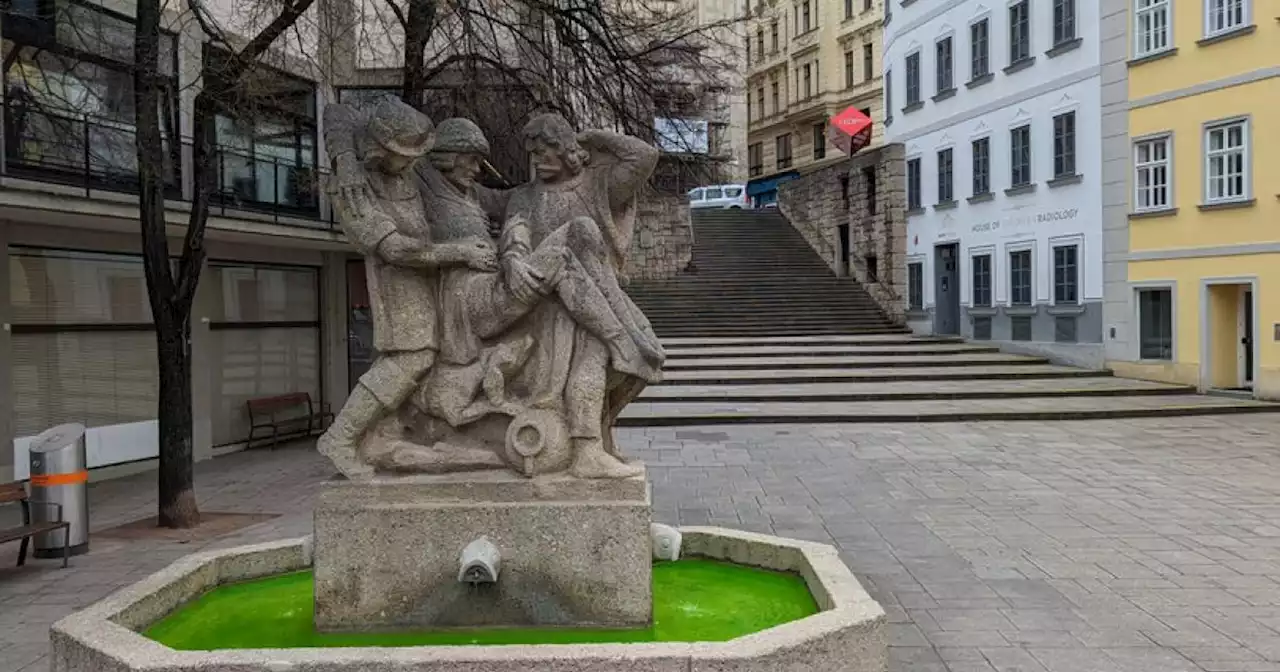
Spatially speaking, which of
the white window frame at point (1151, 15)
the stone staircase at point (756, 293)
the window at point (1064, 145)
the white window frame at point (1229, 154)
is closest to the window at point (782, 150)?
the stone staircase at point (756, 293)

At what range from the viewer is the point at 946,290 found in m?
28.2

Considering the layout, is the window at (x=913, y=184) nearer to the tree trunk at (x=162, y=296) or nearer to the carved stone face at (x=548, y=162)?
the tree trunk at (x=162, y=296)

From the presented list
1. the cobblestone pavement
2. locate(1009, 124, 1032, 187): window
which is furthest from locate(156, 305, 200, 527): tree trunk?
locate(1009, 124, 1032, 187): window

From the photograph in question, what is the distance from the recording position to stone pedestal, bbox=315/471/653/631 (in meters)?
4.70

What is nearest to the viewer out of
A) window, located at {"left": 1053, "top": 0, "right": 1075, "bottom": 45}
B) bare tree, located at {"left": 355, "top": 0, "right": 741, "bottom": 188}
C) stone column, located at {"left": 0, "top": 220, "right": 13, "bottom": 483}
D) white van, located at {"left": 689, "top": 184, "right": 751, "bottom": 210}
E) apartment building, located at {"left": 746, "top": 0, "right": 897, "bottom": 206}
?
bare tree, located at {"left": 355, "top": 0, "right": 741, "bottom": 188}

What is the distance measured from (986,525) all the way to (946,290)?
20.6 m

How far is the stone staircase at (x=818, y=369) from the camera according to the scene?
17078mm

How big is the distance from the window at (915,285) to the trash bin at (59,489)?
78.5 feet

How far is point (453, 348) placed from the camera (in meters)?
4.97

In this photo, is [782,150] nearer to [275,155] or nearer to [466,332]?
[275,155]

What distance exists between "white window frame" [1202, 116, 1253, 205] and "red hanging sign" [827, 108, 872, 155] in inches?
853

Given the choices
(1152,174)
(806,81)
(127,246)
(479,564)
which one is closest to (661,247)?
(1152,174)

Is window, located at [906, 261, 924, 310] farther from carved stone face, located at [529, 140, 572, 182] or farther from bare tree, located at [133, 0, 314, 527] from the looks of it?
carved stone face, located at [529, 140, 572, 182]

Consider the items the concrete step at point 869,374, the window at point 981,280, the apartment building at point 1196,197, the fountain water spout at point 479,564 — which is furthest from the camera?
the window at point 981,280
